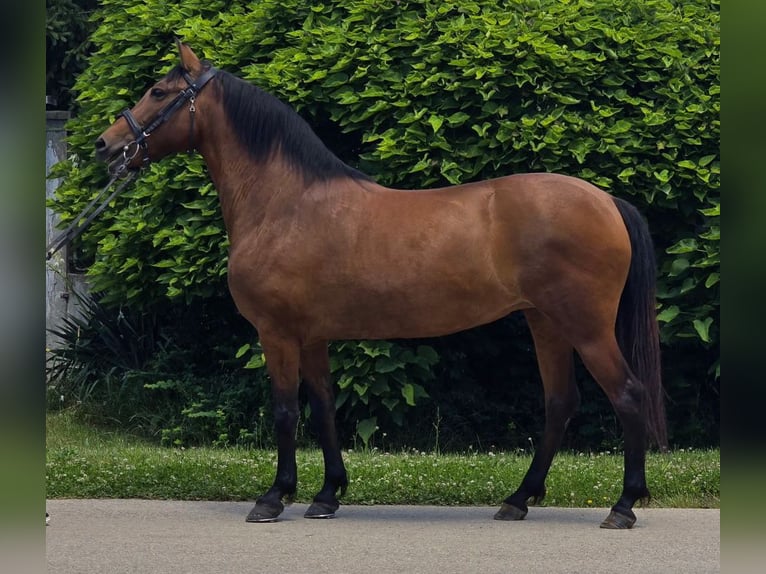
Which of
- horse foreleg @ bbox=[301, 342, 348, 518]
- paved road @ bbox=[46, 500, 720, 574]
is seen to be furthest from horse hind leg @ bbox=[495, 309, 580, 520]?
horse foreleg @ bbox=[301, 342, 348, 518]

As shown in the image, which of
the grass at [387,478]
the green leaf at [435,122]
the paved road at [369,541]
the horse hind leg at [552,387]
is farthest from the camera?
the green leaf at [435,122]

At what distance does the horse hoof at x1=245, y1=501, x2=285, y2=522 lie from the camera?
19.0 feet

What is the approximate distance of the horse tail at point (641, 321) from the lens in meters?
5.86

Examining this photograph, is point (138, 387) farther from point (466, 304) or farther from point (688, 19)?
point (688, 19)

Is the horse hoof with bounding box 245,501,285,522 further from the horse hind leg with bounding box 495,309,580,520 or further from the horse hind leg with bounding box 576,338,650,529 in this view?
the horse hind leg with bounding box 576,338,650,529

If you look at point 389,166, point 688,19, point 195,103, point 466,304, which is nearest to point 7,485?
point 466,304

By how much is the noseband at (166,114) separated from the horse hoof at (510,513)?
269 cm

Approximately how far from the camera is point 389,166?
25.2 feet

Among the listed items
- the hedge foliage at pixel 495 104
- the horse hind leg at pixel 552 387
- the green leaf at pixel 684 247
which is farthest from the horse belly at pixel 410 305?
the green leaf at pixel 684 247

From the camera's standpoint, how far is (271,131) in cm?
612

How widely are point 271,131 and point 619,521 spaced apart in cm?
280

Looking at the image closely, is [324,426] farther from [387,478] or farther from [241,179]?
[241,179]

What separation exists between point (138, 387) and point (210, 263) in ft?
4.94

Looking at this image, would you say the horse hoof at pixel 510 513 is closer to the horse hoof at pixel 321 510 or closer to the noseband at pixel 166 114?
the horse hoof at pixel 321 510
